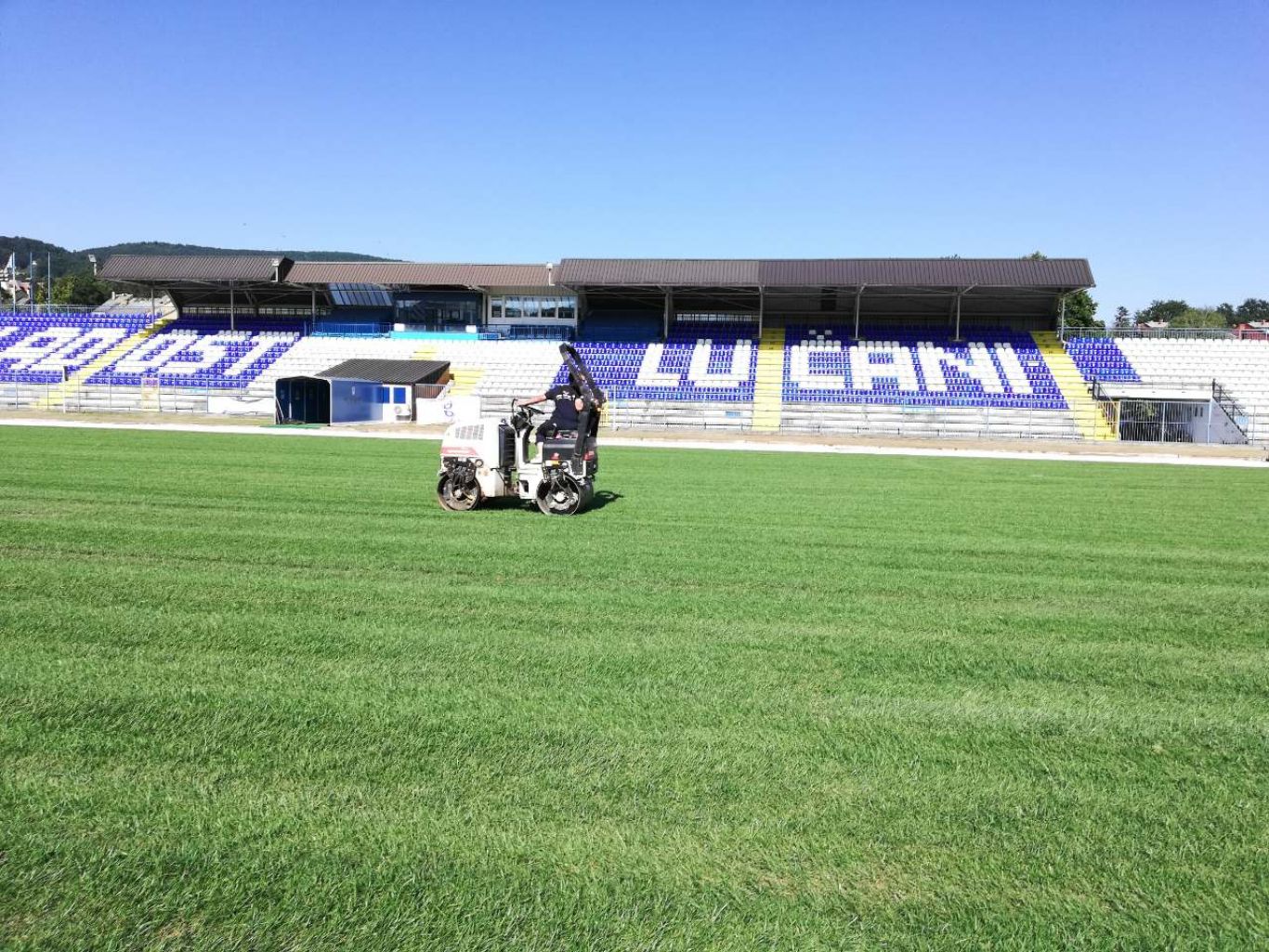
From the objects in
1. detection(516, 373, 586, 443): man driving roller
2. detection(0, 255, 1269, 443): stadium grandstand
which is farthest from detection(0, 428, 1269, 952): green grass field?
detection(0, 255, 1269, 443): stadium grandstand

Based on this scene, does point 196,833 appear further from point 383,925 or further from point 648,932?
point 648,932

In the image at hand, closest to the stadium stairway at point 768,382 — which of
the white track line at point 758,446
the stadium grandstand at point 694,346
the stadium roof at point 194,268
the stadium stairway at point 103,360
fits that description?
the stadium grandstand at point 694,346

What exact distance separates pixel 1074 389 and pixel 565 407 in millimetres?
33185

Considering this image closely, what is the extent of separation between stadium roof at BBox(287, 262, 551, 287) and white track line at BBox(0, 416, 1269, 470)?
52.0 feet

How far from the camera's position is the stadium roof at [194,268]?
45.7 meters

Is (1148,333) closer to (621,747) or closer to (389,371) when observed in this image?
(389,371)

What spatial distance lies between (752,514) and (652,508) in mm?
1342

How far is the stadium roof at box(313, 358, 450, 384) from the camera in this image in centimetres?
3803

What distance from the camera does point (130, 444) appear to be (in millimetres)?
20984

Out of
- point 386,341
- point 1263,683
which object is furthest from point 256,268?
point 1263,683

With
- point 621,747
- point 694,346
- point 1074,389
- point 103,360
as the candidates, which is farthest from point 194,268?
point 621,747

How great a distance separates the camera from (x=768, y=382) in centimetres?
4041

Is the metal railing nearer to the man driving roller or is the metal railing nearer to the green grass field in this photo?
the green grass field

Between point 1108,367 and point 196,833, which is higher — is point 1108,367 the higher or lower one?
the higher one
